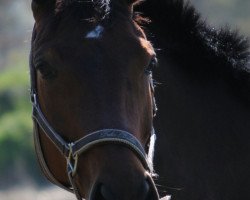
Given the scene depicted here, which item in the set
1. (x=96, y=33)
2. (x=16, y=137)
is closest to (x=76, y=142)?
(x=96, y=33)

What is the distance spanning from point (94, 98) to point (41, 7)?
29.0 inches

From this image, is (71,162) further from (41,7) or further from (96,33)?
(41,7)

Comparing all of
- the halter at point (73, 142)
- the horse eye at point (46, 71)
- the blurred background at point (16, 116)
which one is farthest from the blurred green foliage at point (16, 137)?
the horse eye at point (46, 71)

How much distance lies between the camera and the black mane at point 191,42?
5039 millimetres

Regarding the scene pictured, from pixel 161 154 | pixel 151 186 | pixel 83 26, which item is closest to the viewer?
pixel 151 186

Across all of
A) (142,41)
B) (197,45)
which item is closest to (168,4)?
(197,45)

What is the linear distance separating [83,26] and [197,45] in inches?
39.8

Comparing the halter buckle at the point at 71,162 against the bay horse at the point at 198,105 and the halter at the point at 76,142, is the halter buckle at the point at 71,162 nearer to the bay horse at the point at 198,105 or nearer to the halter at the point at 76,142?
the halter at the point at 76,142

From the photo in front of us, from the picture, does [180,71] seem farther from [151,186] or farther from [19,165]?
[19,165]

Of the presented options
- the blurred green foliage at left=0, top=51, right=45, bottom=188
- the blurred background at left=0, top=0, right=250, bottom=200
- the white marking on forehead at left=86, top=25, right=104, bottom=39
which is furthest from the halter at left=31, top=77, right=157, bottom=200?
the blurred green foliage at left=0, top=51, right=45, bottom=188

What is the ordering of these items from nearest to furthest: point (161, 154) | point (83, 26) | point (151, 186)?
point (151, 186), point (83, 26), point (161, 154)

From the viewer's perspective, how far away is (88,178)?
160 inches

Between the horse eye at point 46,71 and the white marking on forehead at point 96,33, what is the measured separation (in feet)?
0.80

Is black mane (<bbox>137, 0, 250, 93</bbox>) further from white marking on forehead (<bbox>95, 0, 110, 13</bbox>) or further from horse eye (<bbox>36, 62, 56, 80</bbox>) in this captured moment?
horse eye (<bbox>36, 62, 56, 80</bbox>)
